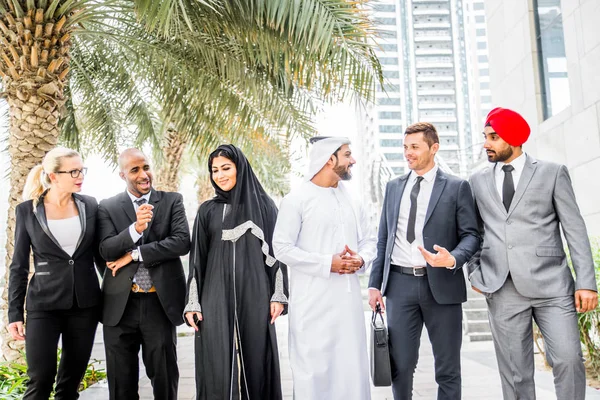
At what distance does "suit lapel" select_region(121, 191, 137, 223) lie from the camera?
400 centimetres

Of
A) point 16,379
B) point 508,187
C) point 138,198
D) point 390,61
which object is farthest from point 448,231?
point 390,61

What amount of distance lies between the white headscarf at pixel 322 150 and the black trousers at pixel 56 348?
187 cm

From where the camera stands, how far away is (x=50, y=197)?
3.89 meters

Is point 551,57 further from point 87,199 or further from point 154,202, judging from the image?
point 87,199

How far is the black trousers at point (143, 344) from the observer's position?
150 inches

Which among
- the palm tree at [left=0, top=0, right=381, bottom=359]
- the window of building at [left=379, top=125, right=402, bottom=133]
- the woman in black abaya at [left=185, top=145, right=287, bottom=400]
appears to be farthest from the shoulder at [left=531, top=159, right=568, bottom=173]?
the window of building at [left=379, top=125, right=402, bottom=133]

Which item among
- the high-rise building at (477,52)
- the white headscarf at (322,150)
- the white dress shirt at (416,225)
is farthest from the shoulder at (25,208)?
the high-rise building at (477,52)

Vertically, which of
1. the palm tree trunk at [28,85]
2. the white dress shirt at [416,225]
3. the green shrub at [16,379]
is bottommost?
the green shrub at [16,379]

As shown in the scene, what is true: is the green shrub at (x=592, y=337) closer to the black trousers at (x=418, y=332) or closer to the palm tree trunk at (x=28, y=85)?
the black trousers at (x=418, y=332)

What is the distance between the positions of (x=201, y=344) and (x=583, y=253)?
2576 millimetres

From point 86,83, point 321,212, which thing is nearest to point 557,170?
point 321,212

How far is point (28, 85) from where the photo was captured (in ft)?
18.8

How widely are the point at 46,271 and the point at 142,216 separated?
2.69ft

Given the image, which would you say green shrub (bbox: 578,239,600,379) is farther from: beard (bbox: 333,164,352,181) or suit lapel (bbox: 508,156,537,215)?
beard (bbox: 333,164,352,181)
